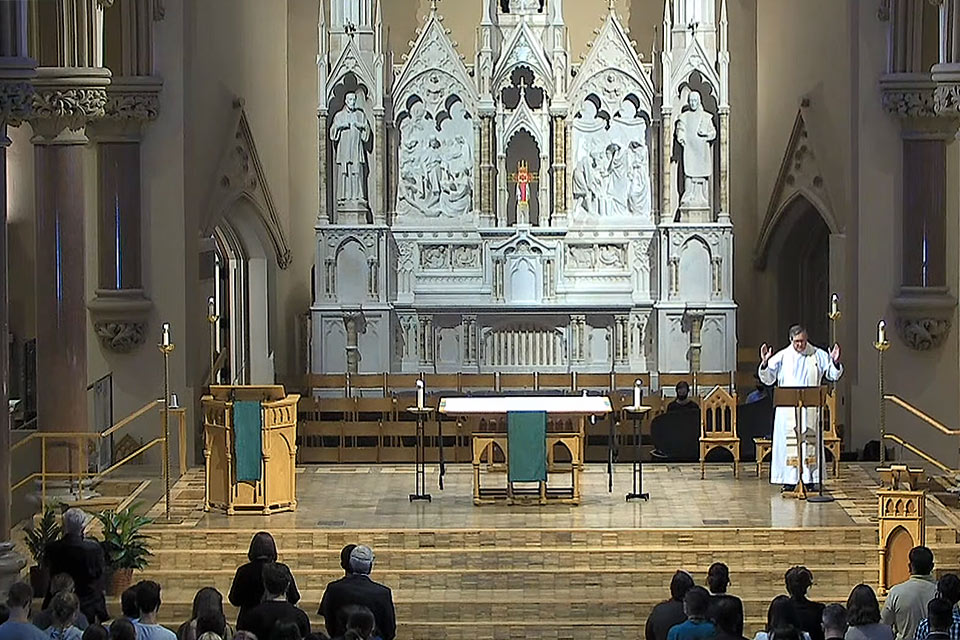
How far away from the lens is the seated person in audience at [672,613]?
1080 cm

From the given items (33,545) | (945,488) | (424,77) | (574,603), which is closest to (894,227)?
(945,488)

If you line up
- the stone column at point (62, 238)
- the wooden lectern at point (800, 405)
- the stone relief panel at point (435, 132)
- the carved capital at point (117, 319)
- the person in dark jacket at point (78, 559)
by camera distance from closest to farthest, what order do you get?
the person in dark jacket at point (78, 559) → the wooden lectern at point (800, 405) → the stone column at point (62, 238) → the carved capital at point (117, 319) → the stone relief panel at point (435, 132)

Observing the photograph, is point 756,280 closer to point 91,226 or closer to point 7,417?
point 91,226

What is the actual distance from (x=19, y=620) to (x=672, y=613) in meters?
3.46

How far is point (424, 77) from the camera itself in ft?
76.9

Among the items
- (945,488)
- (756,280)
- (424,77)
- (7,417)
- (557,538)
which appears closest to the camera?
(7,417)

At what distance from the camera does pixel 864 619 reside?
33.4 ft

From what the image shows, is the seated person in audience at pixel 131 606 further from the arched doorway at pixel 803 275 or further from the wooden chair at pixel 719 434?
the arched doorway at pixel 803 275

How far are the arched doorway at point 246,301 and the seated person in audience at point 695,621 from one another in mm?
14756

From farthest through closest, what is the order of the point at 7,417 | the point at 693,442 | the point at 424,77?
the point at 424,77, the point at 693,442, the point at 7,417

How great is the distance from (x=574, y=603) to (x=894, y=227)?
24.7ft

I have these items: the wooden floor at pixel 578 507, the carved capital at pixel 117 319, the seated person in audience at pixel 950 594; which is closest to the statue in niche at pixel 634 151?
the wooden floor at pixel 578 507

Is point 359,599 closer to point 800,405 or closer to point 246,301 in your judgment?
point 800,405

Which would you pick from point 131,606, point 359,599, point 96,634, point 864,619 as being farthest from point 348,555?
point 864,619
